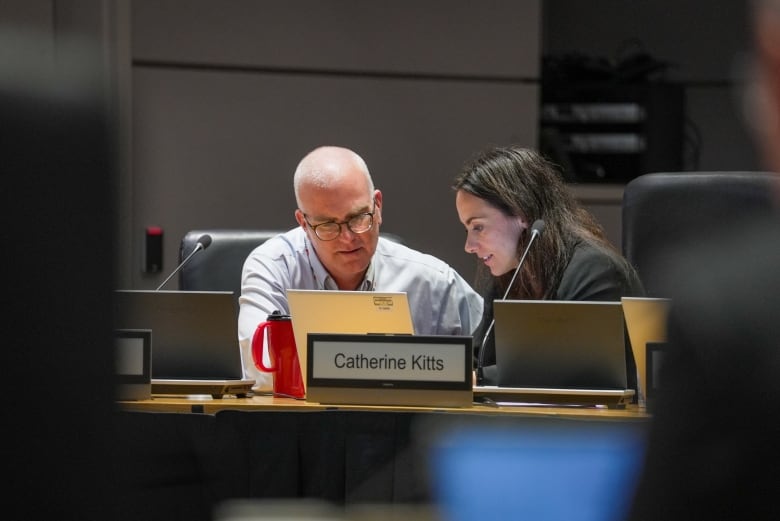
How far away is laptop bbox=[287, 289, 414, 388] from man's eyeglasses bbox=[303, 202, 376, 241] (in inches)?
28.9

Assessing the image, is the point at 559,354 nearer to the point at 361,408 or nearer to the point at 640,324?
the point at 640,324

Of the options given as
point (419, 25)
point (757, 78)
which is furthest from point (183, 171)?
point (757, 78)

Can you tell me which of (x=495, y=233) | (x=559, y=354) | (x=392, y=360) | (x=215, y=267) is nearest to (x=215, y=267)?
(x=215, y=267)

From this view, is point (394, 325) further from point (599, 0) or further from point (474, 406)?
point (599, 0)

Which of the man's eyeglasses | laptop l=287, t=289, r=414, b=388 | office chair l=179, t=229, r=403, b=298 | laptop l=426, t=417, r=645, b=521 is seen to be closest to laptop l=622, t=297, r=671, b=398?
laptop l=287, t=289, r=414, b=388

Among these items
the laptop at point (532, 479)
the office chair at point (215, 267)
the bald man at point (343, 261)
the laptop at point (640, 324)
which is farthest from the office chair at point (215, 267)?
the laptop at point (532, 479)

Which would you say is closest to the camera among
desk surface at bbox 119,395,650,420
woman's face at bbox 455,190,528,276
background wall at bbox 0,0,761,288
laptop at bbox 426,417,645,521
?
laptop at bbox 426,417,645,521

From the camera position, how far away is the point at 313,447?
216cm

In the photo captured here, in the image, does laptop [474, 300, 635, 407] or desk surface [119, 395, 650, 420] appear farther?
laptop [474, 300, 635, 407]

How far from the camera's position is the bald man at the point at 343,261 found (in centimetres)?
312

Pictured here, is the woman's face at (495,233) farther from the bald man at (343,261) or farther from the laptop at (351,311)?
the laptop at (351,311)

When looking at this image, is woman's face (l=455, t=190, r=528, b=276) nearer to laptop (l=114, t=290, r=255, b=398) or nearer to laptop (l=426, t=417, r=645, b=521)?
laptop (l=114, t=290, r=255, b=398)

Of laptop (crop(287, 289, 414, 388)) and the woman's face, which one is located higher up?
the woman's face

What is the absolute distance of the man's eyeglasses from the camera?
10.3 feet
